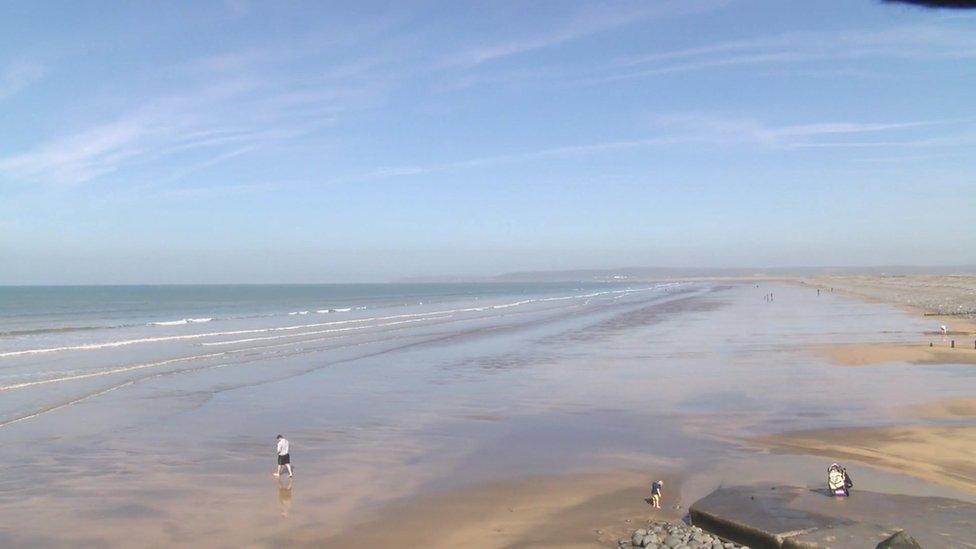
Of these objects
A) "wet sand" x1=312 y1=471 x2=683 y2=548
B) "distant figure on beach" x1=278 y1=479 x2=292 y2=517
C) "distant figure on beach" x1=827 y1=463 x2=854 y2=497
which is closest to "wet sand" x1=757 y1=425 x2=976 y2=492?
"distant figure on beach" x1=827 y1=463 x2=854 y2=497

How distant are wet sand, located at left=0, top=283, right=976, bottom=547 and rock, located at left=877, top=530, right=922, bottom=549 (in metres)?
3.70

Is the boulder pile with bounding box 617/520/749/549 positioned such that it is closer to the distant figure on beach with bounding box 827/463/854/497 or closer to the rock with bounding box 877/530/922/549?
the rock with bounding box 877/530/922/549


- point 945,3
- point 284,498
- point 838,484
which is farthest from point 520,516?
point 945,3

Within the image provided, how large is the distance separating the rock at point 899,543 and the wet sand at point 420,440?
12.1ft

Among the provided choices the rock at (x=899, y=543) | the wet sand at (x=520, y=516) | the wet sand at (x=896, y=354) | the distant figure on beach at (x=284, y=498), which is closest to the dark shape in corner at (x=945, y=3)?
the rock at (x=899, y=543)

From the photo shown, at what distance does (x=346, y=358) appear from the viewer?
3412 cm

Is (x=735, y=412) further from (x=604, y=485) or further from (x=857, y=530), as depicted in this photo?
(x=857, y=530)

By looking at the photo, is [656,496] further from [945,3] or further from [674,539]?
[945,3]

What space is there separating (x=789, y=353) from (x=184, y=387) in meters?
25.1

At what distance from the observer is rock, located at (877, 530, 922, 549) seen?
8156mm

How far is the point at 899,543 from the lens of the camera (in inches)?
322

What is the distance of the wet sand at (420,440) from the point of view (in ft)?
38.6

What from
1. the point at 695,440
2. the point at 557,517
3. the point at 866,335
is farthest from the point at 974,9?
the point at 866,335

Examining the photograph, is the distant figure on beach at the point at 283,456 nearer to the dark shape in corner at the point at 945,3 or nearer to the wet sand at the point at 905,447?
the wet sand at the point at 905,447
